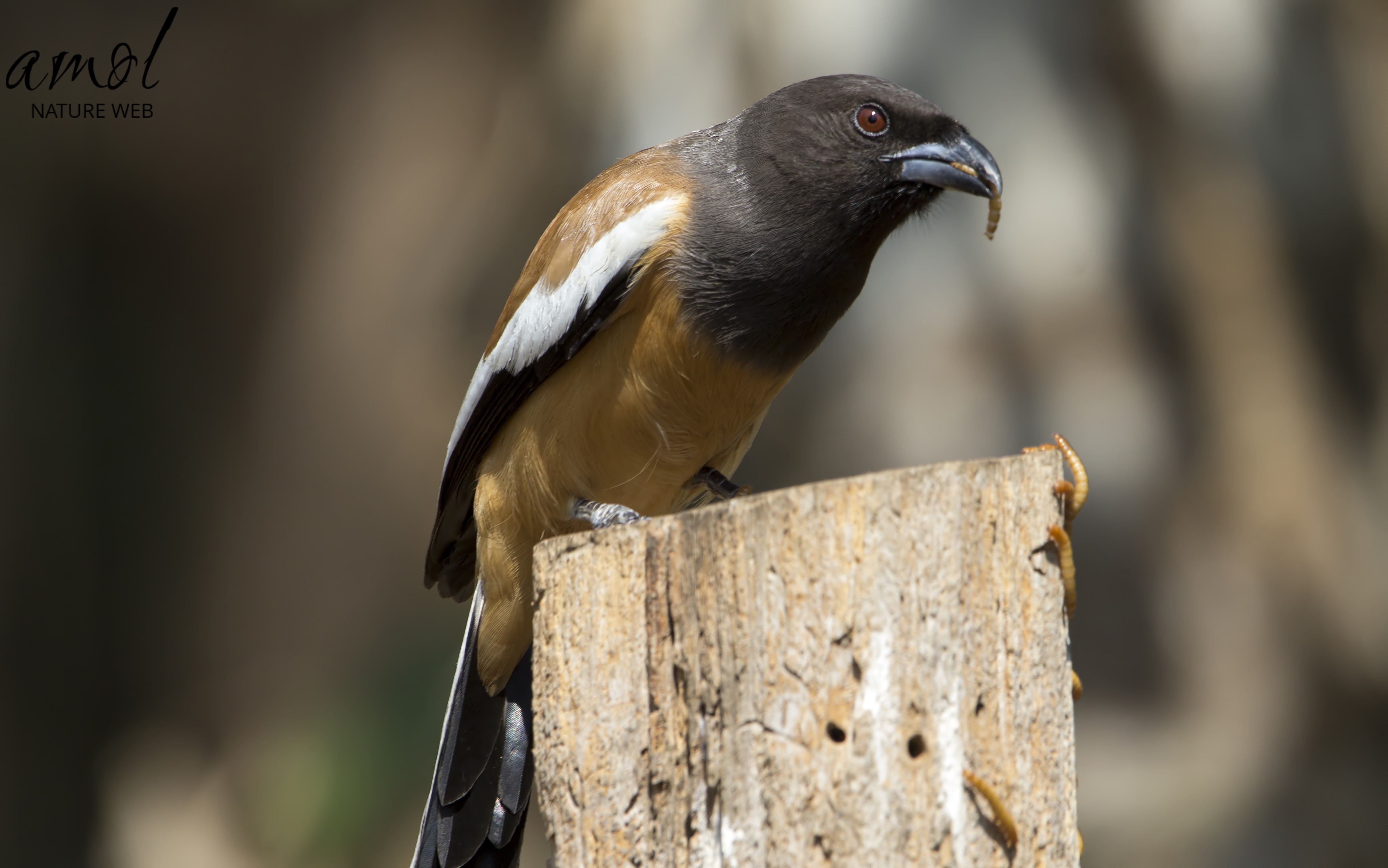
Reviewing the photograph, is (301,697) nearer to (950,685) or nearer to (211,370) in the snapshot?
(211,370)

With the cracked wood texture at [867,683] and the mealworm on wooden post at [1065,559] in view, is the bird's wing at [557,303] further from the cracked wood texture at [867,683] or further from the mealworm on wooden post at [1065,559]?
the mealworm on wooden post at [1065,559]

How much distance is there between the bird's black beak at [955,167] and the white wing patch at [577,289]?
0.69 meters

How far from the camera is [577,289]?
11.0 ft

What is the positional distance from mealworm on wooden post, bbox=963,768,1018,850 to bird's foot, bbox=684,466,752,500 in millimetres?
1957

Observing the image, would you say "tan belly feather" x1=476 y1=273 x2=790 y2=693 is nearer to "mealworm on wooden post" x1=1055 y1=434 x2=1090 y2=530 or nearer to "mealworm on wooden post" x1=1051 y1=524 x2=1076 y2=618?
"mealworm on wooden post" x1=1055 y1=434 x2=1090 y2=530

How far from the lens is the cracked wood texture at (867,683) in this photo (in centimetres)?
188

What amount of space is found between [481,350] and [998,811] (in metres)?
6.77

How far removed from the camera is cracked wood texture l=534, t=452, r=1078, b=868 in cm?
188

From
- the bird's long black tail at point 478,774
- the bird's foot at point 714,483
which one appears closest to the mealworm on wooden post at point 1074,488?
the bird's foot at point 714,483

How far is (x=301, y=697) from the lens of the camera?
322 inches

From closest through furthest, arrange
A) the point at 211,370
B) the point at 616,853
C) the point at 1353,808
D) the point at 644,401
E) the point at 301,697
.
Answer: the point at 616,853 → the point at 644,401 → the point at 1353,808 → the point at 301,697 → the point at 211,370

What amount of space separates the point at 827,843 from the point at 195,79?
8.17 meters

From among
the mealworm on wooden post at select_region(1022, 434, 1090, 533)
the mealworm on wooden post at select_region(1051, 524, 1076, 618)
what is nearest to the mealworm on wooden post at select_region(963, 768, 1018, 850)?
the mealworm on wooden post at select_region(1051, 524, 1076, 618)

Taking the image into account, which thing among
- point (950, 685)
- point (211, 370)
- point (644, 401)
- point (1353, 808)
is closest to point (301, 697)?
point (211, 370)
